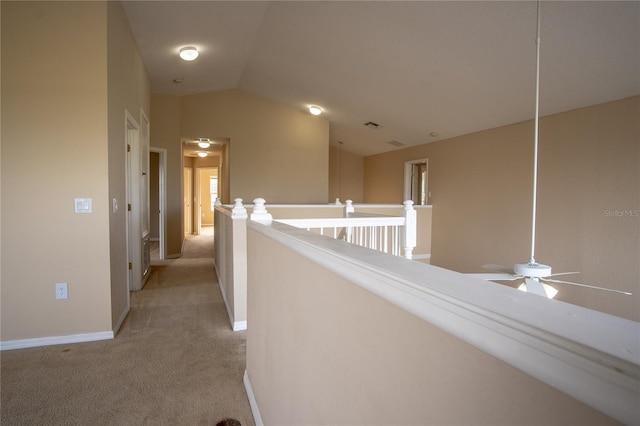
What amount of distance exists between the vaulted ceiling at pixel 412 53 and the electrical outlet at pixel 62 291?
259 cm

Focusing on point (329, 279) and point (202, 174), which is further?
point (202, 174)

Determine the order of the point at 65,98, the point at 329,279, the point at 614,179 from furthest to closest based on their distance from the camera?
the point at 614,179, the point at 65,98, the point at 329,279

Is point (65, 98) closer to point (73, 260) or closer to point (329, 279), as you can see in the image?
point (73, 260)

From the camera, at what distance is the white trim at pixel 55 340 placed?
2767 mm

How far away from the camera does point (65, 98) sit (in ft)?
9.12

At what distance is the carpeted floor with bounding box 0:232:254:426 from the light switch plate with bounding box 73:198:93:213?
3.36 ft

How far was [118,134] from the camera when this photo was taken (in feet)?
10.8

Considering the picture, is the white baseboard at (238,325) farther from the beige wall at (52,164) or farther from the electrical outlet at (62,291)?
the electrical outlet at (62,291)

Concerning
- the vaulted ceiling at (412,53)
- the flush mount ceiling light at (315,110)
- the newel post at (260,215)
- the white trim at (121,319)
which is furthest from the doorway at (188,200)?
the newel post at (260,215)

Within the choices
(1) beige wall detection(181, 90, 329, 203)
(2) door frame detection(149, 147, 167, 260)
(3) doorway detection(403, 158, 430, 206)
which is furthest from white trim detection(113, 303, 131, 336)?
(3) doorway detection(403, 158, 430, 206)

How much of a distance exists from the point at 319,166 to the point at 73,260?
5.39 metres

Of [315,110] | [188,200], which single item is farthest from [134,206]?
[188,200]

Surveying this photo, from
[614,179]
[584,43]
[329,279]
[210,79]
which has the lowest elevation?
[329,279]

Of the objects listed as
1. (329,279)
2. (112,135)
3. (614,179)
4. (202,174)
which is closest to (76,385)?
(112,135)
